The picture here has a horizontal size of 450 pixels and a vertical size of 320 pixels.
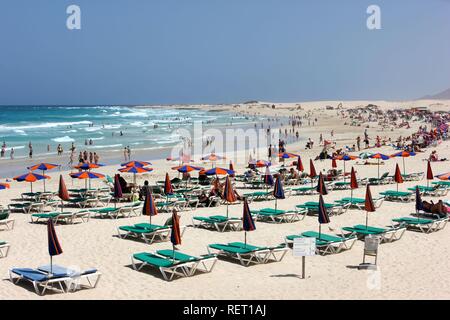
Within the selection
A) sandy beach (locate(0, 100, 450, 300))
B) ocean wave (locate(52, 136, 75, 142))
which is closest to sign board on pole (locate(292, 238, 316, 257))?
sandy beach (locate(0, 100, 450, 300))

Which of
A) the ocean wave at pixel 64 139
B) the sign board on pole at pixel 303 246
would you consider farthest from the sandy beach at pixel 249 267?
the ocean wave at pixel 64 139

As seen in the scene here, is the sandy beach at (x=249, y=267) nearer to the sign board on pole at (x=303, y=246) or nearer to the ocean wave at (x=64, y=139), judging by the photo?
the sign board on pole at (x=303, y=246)

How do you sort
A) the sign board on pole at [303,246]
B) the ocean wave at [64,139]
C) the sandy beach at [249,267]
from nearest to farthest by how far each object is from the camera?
the sandy beach at [249,267], the sign board on pole at [303,246], the ocean wave at [64,139]

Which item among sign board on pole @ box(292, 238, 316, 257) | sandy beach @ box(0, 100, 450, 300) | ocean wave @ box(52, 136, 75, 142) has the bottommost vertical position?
ocean wave @ box(52, 136, 75, 142)

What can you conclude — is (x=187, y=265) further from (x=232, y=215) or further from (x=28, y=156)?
(x=28, y=156)

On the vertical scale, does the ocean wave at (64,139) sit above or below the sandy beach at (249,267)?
below

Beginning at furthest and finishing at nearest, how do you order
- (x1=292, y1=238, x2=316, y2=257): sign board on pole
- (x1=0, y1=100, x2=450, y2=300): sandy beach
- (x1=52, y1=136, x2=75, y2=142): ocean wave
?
(x1=52, y1=136, x2=75, y2=142): ocean wave, (x1=292, y1=238, x2=316, y2=257): sign board on pole, (x1=0, y1=100, x2=450, y2=300): sandy beach

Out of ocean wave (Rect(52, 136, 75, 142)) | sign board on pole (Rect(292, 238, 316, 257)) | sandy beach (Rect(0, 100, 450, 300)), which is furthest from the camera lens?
ocean wave (Rect(52, 136, 75, 142))

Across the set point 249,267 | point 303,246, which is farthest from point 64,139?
point 303,246

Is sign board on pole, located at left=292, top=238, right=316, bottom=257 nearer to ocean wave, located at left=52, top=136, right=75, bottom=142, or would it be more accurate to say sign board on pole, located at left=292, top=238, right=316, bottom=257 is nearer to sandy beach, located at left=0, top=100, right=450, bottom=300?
sandy beach, located at left=0, top=100, right=450, bottom=300

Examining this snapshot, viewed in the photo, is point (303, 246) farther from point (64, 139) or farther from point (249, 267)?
point (64, 139)

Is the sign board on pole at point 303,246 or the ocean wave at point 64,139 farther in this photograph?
the ocean wave at point 64,139
